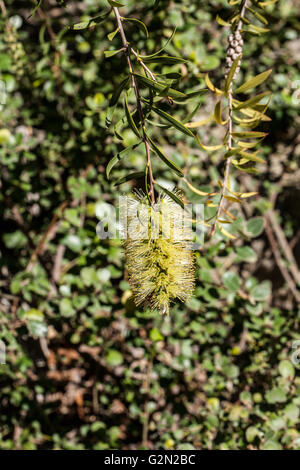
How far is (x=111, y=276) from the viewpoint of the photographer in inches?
49.9

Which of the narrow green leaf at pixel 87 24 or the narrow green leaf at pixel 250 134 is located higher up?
the narrow green leaf at pixel 87 24

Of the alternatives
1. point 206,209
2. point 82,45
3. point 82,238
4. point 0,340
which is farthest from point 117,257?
point 82,45

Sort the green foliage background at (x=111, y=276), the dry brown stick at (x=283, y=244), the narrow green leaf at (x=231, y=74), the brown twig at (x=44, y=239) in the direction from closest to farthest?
the narrow green leaf at (x=231, y=74) → the green foliage background at (x=111, y=276) → the brown twig at (x=44, y=239) → the dry brown stick at (x=283, y=244)

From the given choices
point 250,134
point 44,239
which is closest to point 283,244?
point 44,239

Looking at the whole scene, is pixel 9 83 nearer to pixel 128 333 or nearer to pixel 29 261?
pixel 29 261

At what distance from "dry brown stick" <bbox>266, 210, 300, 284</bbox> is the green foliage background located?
0.13 meters

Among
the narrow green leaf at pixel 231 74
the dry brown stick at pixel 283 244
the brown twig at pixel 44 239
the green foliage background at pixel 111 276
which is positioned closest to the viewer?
the narrow green leaf at pixel 231 74

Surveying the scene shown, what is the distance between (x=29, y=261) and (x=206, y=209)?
84 cm

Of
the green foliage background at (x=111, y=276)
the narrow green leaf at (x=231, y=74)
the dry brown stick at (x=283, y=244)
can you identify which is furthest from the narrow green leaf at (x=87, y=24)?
the dry brown stick at (x=283, y=244)

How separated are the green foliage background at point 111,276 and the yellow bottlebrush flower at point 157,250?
345 millimetres

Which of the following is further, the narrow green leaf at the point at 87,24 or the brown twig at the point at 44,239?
the brown twig at the point at 44,239

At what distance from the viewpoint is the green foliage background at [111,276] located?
125cm

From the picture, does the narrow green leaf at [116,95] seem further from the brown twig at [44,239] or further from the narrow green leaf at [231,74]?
the brown twig at [44,239]

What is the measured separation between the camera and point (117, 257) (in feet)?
3.96
